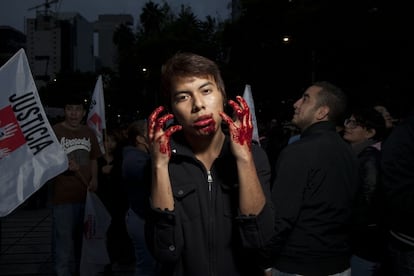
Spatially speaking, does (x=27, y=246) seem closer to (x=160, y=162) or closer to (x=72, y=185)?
(x=72, y=185)

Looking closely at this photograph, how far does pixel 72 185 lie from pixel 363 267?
3.20m

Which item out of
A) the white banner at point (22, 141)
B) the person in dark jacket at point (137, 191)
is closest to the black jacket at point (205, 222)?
the person in dark jacket at point (137, 191)

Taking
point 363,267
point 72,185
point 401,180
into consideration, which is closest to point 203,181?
point 401,180

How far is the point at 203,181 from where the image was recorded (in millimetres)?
2193

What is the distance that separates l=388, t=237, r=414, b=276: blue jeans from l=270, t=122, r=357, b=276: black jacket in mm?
334

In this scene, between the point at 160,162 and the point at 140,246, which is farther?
the point at 140,246

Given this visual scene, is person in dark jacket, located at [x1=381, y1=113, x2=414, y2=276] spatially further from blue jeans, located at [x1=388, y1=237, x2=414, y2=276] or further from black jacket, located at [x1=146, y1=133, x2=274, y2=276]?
black jacket, located at [x1=146, y1=133, x2=274, y2=276]

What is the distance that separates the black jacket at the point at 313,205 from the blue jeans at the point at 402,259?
33 centimetres

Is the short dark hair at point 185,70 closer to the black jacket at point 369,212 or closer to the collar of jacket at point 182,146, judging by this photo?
the collar of jacket at point 182,146

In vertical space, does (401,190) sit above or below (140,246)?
above

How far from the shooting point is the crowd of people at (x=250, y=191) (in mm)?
2068

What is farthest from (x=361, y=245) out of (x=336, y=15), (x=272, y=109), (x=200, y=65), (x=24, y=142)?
(x=272, y=109)

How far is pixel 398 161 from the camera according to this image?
293cm

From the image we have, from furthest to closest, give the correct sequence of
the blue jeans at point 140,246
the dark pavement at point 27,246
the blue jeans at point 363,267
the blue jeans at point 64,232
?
the dark pavement at point 27,246 < the blue jeans at point 64,232 < the blue jeans at point 140,246 < the blue jeans at point 363,267
